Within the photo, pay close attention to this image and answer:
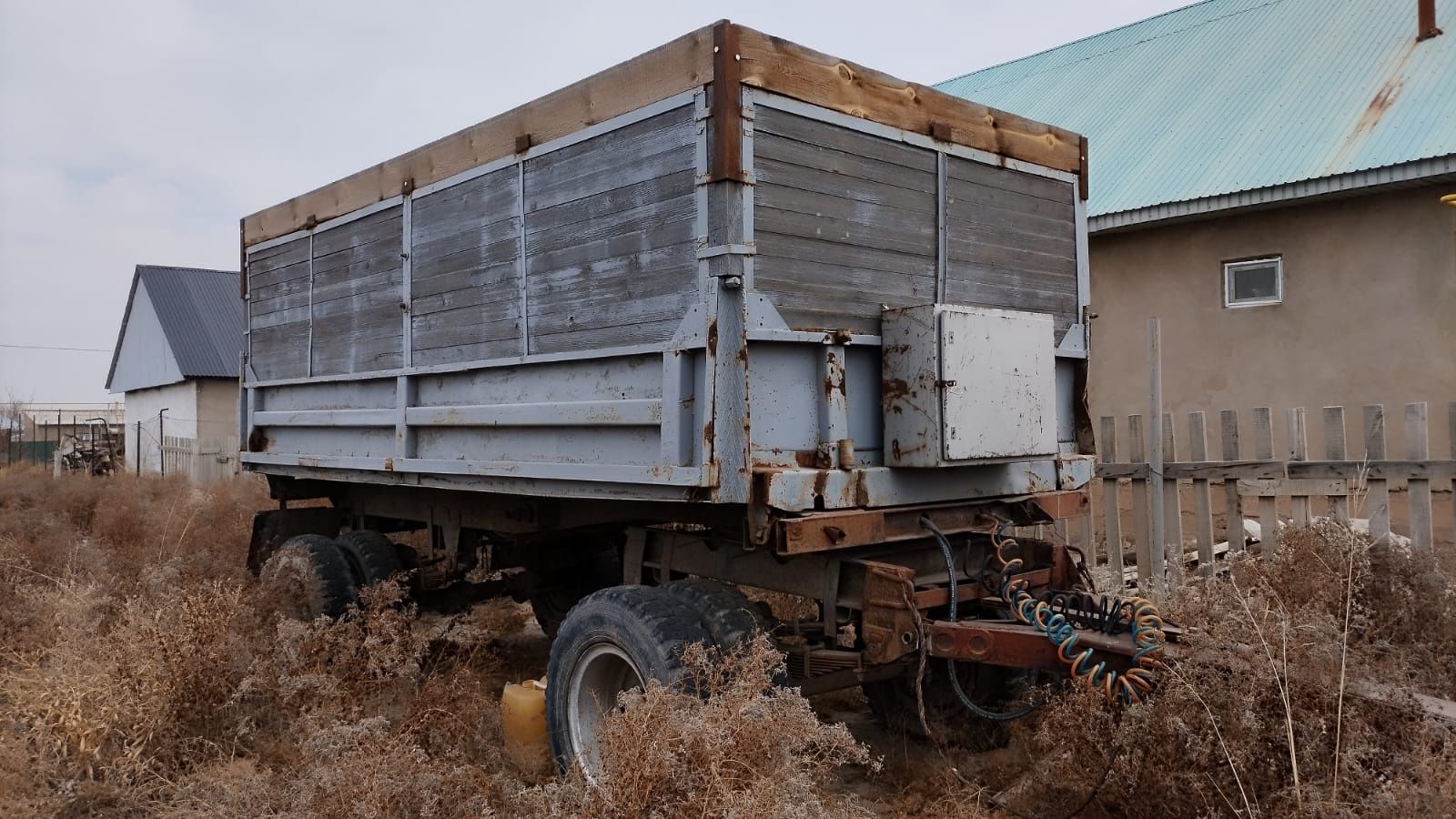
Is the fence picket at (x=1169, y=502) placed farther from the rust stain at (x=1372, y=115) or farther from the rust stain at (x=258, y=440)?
the rust stain at (x=258, y=440)

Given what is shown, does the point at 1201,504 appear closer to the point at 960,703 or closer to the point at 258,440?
the point at 960,703

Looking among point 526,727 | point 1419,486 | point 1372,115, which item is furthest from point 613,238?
point 1372,115

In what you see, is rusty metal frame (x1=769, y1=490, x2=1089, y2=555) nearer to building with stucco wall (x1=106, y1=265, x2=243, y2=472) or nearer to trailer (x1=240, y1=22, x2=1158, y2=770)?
trailer (x1=240, y1=22, x2=1158, y2=770)

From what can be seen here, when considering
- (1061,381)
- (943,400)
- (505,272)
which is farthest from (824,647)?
(505,272)

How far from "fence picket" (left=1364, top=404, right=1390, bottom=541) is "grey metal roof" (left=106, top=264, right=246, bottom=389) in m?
23.3

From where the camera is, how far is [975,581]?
4.29 metres

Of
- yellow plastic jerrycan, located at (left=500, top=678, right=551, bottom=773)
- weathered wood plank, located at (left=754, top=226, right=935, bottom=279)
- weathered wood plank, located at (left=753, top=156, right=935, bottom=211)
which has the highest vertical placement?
weathered wood plank, located at (left=753, top=156, right=935, bottom=211)

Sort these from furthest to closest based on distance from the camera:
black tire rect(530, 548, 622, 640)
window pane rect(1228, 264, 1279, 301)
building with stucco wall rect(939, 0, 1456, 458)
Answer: window pane rect(1228, 264, 1279, 301), building with stucco wall rect(939, 0, 1456, 458), black tire rect(530, 548, 622, 640)

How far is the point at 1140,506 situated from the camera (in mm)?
6598

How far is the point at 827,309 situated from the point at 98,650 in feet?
12.9

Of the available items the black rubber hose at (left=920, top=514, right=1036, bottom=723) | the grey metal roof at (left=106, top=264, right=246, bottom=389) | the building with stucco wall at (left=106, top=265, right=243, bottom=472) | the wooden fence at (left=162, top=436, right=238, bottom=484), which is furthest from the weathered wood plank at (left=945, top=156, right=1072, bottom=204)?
the grey metal roof at (left=106, top=264, right=246, bottom=389)

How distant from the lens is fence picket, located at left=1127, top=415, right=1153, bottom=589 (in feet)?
21.4

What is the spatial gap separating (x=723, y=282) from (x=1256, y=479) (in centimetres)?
415

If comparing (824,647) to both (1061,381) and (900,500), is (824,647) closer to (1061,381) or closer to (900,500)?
(900,500)
